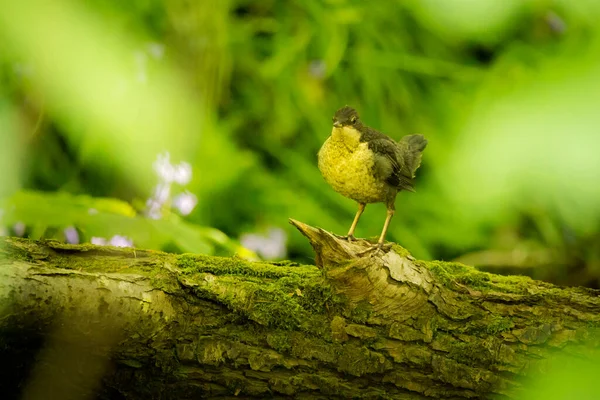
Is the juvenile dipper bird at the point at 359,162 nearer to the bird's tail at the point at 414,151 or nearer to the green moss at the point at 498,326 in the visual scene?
the bird's tail at the point at 414,151

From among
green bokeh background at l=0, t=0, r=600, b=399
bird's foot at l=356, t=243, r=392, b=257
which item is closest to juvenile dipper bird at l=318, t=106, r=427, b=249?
bird's foot at l=356, t=243, r=392, b=257

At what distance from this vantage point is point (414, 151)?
2.79 m

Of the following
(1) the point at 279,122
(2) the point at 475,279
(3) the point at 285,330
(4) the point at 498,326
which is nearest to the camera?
(3) the point at 285,330

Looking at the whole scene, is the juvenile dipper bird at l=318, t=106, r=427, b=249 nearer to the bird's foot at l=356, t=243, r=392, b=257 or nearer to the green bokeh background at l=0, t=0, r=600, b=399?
the bird's foot at l=356, t=243, r=392, b=257

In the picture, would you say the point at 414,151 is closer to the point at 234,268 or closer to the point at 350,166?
the point at 350,166

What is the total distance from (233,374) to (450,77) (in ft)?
7.84

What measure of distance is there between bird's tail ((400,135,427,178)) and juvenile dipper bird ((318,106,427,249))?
0.15 metres

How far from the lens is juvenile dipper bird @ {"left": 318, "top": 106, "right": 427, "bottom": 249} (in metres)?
2.44

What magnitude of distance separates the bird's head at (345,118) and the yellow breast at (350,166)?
0.03 meters

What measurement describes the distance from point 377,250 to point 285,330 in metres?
0.34

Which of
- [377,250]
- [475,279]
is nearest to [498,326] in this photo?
[475,279]

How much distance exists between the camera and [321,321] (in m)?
2.10

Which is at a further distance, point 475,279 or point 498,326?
point 475,279

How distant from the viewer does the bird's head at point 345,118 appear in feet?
8.05
